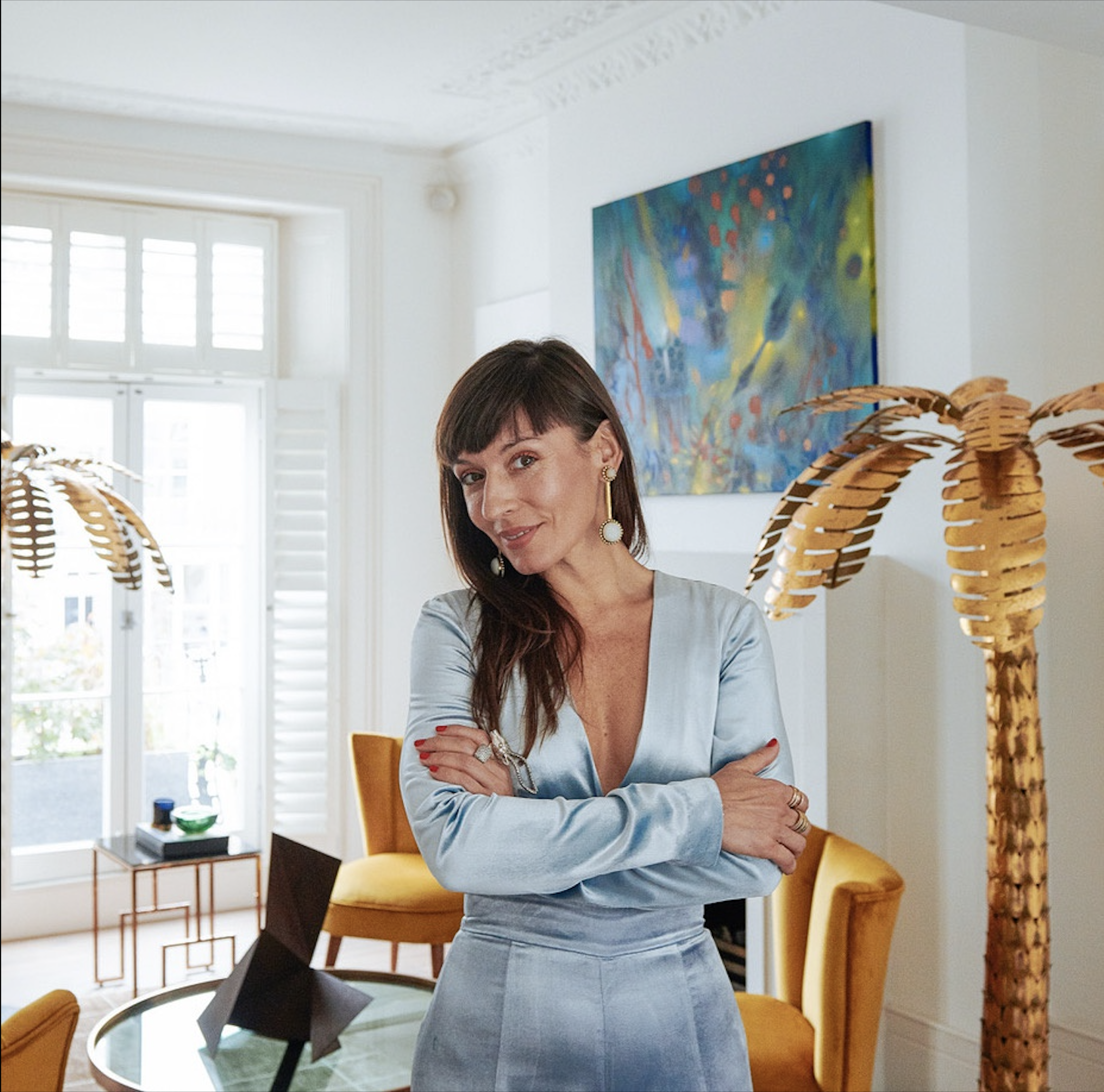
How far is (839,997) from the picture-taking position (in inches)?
112

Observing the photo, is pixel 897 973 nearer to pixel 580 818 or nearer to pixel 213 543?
pixel 580 818

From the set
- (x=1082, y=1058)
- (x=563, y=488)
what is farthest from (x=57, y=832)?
(x=563, y=488)

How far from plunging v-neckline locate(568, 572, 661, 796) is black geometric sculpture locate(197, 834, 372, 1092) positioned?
147cm

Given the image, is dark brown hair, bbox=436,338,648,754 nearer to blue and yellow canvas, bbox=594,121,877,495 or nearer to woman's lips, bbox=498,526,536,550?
woman's lips, bbox=498,526,536,550

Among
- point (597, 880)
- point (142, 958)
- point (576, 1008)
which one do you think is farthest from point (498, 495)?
point (142, 958)

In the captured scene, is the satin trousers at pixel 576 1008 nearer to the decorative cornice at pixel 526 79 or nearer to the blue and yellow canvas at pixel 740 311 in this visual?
the blue and yellow canvas at pixel 740 311

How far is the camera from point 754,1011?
3.05m

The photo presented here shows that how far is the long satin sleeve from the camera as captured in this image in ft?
4.93

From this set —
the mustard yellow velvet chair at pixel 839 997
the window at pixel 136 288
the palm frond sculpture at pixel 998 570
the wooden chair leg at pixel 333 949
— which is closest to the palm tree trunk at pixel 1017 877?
the palm frond sculpture at pixel 998 570

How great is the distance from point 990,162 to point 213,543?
3.64 meters

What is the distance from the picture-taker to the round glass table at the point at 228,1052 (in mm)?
2938

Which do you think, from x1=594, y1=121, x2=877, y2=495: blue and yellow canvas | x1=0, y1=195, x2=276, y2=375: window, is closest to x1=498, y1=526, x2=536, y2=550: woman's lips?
x1=594, y1=121, x2=877, y2=495: blue and yellow canvas

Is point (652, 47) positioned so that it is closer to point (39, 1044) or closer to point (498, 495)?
point (498, 495)

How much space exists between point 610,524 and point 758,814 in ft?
1.28
